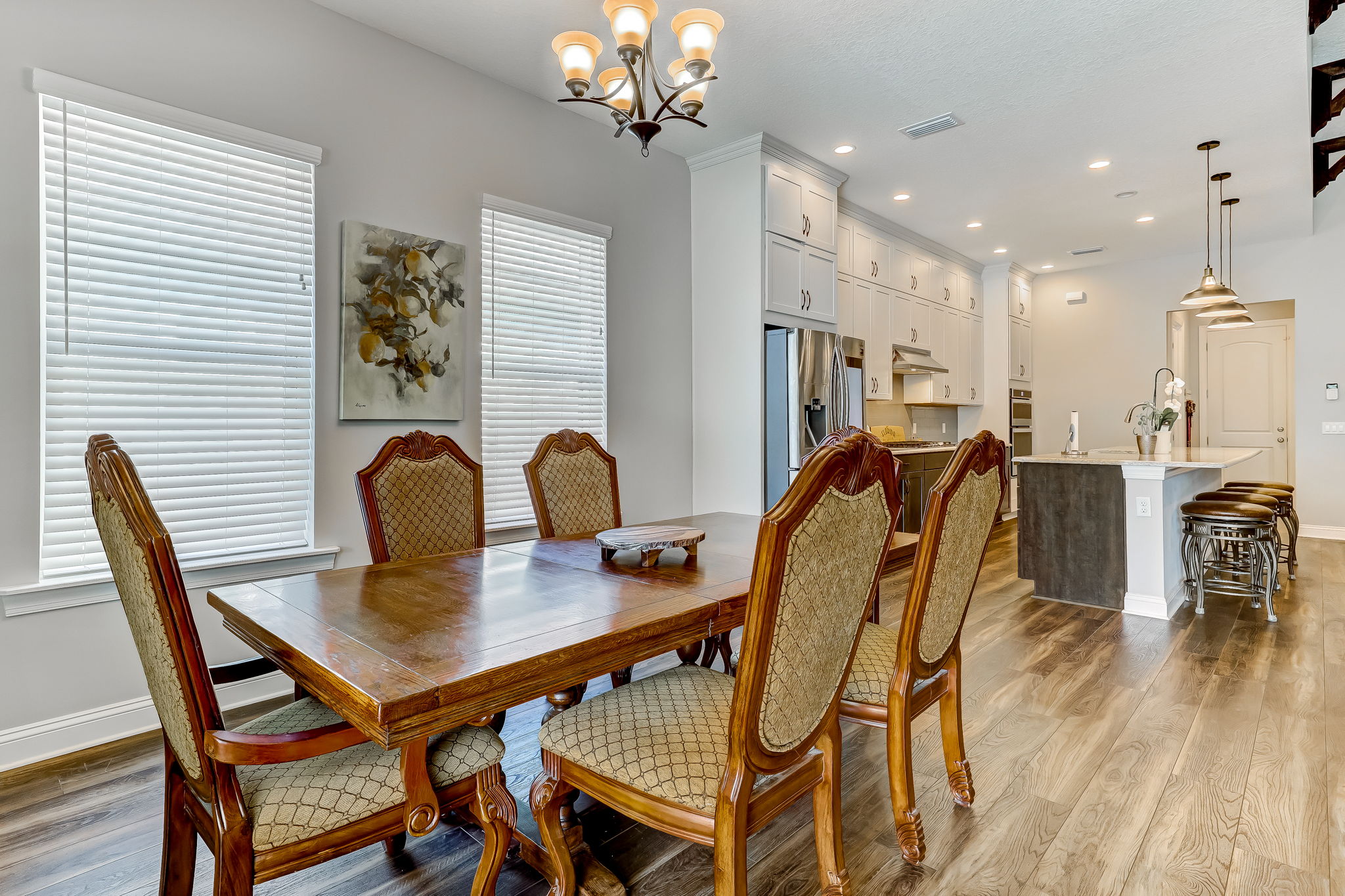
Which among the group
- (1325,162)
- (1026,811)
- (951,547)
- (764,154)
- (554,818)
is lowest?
(1026,811)

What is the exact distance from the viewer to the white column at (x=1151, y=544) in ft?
12.8

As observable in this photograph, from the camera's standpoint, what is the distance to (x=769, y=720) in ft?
4.08

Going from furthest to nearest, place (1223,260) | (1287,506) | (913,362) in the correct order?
(1223,260) < (913,362) < (1287,506)

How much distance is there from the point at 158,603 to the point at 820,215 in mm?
4603

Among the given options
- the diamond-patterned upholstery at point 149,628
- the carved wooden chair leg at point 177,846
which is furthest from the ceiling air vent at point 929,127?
the carved wooden chair leg at point 177,846

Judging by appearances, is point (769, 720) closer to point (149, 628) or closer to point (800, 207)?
point (149, 628)

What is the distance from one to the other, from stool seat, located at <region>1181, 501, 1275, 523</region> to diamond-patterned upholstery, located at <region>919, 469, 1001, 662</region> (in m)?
2.90

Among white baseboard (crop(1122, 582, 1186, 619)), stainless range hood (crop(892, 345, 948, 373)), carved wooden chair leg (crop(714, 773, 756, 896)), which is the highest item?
stainless range hood (crop(892, 345, 948, 373))

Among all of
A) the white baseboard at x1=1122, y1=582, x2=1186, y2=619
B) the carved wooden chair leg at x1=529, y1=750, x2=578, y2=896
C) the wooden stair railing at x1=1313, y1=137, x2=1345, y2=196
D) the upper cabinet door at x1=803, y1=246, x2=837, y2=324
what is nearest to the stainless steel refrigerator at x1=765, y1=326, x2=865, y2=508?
the upper cabinet door at x1=803, y1=246, x2=837, y2=324

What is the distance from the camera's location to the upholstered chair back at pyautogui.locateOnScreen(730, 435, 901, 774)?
1.14 m

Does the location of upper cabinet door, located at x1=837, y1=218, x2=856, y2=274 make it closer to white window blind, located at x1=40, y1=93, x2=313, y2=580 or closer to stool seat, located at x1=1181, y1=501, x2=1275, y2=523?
stool seat, located at x1=1181, y1=501, x2=1275, y2=523

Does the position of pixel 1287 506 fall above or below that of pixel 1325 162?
below

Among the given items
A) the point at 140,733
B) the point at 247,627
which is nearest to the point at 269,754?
the point at 247,627

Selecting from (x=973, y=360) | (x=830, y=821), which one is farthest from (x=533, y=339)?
(x=973, y=360)
